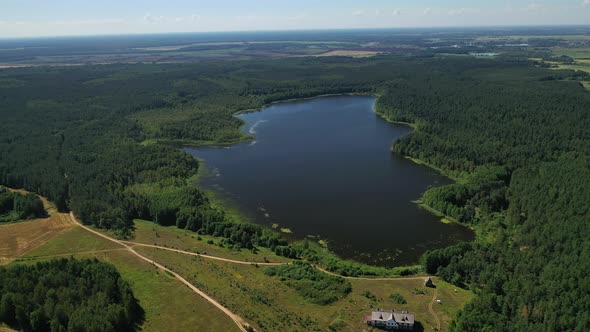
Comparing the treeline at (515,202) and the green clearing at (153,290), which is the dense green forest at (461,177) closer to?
the treeline at (515,202)

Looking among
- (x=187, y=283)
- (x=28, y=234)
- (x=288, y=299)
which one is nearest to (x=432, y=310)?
(x=288, y=299)

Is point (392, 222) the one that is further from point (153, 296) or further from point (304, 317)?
point (153, 296)

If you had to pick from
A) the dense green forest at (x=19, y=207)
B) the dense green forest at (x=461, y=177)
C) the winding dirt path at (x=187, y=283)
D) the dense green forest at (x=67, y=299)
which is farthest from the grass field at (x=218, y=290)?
the dense green forest at (x=19, y=207)

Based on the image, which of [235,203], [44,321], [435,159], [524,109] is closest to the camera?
[44,321]

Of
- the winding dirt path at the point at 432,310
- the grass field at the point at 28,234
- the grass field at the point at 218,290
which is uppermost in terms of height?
the grass field at the point at 28,234

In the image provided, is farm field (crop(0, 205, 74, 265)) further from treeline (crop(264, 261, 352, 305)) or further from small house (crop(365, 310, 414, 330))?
small house (crop(365, 310, 414, 330))

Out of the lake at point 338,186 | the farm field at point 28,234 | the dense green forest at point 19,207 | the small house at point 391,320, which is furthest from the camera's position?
the dense green forest at point 19,207

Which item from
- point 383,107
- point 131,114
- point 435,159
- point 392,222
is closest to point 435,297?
point 392,222
